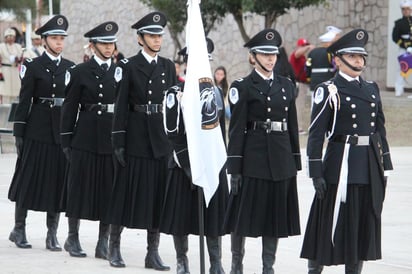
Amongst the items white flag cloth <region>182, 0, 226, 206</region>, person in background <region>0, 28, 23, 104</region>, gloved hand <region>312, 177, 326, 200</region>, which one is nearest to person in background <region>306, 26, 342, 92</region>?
person in background <region>0, 28, 23, 104</region>

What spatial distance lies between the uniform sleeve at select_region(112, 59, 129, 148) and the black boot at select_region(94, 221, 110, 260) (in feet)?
2.85

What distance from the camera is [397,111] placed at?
22891mm

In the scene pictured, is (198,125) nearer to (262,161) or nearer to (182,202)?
(262,161)

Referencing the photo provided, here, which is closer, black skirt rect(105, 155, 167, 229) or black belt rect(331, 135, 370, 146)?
black belt rect(331, 135, 370, 146)

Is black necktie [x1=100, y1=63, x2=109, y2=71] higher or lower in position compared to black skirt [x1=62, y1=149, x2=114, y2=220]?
higher

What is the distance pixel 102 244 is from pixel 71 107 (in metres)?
1.26

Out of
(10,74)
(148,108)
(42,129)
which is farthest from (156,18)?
(10,74)

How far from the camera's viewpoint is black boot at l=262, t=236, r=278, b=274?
31.2ft

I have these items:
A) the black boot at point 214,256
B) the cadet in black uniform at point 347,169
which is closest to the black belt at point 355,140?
the cadet in black uniform at point 347,169

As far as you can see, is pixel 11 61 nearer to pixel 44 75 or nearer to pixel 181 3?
pixel 181 3

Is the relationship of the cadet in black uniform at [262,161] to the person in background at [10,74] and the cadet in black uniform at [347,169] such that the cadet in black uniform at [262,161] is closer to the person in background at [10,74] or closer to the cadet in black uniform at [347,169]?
the cadet in black uniform at [347,169]

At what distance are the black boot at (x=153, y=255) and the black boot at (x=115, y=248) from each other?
23 cm

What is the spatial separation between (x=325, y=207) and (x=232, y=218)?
1015 millimetres

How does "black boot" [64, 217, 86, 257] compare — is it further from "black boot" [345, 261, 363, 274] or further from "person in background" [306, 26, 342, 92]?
"person in background" [306, 26, 342, 92]
